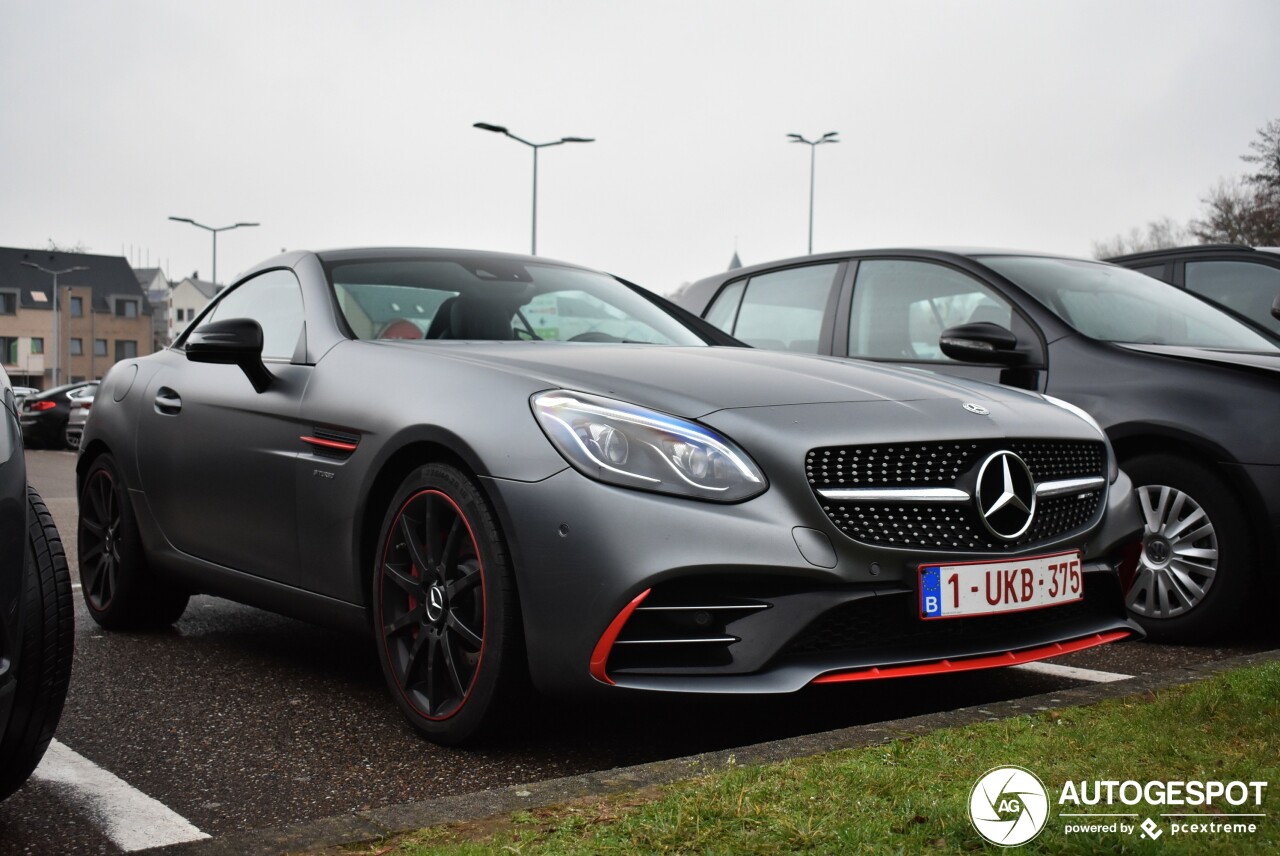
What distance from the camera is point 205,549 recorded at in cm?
482

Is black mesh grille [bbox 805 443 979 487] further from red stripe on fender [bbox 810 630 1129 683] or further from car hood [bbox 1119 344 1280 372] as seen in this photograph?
car hood [bbox 1119 344 1280 372]

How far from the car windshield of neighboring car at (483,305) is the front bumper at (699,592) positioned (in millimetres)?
1318

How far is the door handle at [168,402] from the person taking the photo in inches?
200

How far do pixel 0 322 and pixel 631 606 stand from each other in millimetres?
91408

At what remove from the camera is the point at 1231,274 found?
740cm

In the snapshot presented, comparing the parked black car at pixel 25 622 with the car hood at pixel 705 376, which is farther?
the car hood at pixel 705 376

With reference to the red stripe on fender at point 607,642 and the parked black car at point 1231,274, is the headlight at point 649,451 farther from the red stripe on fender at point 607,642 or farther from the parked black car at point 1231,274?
the parked black car at point 1231,274

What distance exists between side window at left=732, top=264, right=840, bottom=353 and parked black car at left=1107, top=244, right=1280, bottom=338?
1.74 m

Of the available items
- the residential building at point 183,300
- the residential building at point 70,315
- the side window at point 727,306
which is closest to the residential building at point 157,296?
the residential building at point 183,300

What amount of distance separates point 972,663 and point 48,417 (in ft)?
84.7

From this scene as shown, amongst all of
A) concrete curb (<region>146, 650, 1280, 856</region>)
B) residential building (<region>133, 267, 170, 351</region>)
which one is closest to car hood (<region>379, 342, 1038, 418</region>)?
concrete curb (<region>146, 650, 1280, 856</region>)

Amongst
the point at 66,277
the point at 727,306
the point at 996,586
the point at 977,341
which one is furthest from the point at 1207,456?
the point at 66,277

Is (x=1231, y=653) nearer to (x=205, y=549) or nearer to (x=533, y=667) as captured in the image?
(x=533, y=667)

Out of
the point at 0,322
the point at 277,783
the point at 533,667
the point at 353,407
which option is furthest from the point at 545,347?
the point at 0,322
